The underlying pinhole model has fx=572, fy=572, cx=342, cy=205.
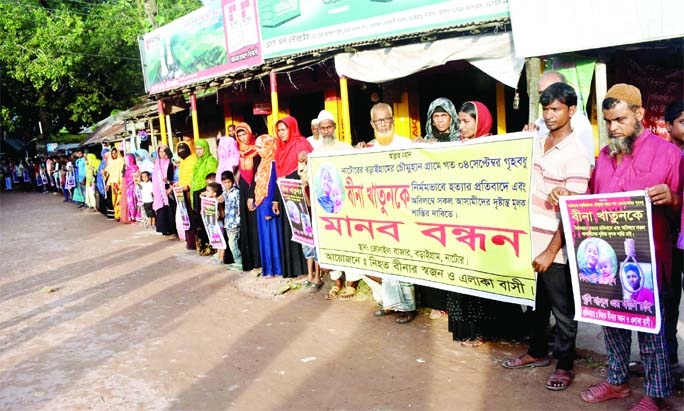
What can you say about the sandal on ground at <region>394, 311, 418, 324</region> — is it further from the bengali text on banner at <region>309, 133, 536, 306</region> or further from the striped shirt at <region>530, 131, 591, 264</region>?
the striped shirt at <region>530, 131, 591, 264</region>

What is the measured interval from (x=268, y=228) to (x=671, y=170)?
4.71m

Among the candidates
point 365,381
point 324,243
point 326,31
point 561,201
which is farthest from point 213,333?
point 326,31

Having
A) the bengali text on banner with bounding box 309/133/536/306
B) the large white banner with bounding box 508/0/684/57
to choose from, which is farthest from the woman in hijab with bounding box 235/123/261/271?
the large white banner with bounding box 508/0/684/57

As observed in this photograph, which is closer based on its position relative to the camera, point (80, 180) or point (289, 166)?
point (289, 166)

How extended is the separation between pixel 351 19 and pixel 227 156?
298 cm

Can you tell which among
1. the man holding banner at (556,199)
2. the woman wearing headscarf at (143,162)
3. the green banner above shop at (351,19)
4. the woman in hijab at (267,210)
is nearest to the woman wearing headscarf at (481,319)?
the man holding banner at (556,199)

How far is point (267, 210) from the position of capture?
6723 mm

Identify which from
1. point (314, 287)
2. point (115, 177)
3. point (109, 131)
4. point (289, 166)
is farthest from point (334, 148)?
point (109, 131)

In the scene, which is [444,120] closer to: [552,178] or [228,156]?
[552,178]

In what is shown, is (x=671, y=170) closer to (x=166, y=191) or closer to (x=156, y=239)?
(x=166, y=191)

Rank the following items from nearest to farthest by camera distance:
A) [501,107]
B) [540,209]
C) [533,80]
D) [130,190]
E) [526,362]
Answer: [540,209]
[526,362]
[533,80]
[501,107]
[130,190]

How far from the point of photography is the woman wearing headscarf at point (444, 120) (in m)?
4.46

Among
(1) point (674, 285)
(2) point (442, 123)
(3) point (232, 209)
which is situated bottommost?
(1) point (674, 285)

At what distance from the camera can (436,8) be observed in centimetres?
770
